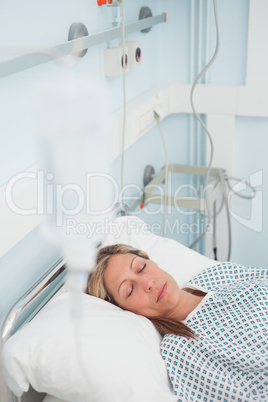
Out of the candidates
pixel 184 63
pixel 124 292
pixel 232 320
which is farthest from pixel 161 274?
pixel 184 63

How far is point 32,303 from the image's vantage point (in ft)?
4.29

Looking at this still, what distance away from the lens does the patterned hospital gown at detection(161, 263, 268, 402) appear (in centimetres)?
119

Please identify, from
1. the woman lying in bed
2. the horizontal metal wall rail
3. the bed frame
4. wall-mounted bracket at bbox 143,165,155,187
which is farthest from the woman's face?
wall-mounted bracket at bbox 143,165,155,187

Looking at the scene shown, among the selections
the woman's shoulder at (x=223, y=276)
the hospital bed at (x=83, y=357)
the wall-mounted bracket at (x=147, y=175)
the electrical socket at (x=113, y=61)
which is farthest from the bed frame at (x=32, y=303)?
the wall-mounted bracket at (x=147, y=175)

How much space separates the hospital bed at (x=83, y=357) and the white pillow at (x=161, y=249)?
359 millimetres

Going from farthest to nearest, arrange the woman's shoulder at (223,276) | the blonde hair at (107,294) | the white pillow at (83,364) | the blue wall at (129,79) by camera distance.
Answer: the woman's shoulder at (223,276)
the blonde hair at (107,294)
the blue wall at (129,79)
the white pillow at (83,364)

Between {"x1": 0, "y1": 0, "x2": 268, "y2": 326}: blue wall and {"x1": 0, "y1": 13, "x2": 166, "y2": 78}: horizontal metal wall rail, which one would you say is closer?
{"x1": 0, "y1": 13, "x2": 166, "y2": 78}: horizontal metal wall rail

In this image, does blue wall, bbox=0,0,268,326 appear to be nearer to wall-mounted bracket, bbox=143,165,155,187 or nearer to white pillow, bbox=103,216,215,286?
wall-mounted bracket, bbox=143,165,155,187

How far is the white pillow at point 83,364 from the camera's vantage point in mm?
1051

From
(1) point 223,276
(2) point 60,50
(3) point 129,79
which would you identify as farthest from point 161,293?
(3) point 129,79

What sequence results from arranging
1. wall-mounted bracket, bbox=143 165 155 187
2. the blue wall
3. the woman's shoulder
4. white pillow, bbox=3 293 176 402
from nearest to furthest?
1. white pillow, bbox=3 293 176 402
2. the blue wall
3. the woman's shoulder
4. wall-mounted bracket, bbox=143 165 155 187

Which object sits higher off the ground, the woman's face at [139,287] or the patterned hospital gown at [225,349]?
the woman's face at [139,287]

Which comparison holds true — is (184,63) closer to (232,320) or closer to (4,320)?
(232,320)

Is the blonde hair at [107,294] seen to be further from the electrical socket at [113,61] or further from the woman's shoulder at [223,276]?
the electrical socket at [113,61]
